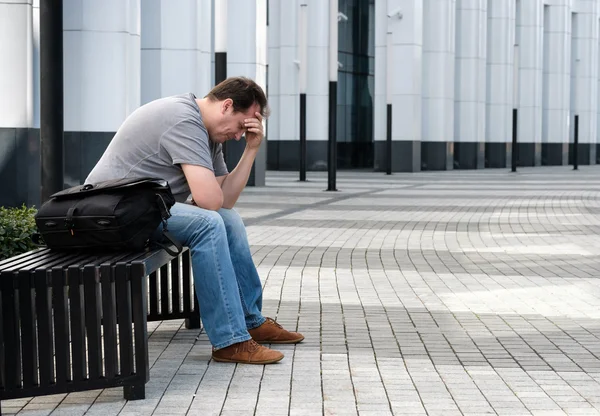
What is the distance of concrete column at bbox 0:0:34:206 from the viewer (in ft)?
48.7

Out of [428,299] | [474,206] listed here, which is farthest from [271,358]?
[474,206]

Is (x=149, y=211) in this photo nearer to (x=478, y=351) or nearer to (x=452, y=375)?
(x=452, y=375)

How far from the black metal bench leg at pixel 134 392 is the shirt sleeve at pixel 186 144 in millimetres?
1260

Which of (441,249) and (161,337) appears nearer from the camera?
(161,337)

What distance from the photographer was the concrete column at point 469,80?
49000 mm

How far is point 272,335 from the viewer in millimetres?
6473

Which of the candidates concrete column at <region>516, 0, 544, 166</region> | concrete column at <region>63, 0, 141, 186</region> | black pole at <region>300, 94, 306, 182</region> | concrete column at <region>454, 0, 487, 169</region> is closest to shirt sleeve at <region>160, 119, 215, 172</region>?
concrete column at <region>63, 0, 141, 186</region>

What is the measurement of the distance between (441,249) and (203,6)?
503 inches

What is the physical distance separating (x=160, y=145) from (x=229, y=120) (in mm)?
387

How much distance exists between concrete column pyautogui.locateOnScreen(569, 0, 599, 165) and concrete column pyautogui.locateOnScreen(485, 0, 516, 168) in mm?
13392

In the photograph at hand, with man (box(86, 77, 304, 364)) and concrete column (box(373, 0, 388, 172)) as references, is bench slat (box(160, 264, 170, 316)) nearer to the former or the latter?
man (box(86, 77, 304, 364))

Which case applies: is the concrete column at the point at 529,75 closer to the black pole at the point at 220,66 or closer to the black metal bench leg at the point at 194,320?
the black pole at the point at 220,66

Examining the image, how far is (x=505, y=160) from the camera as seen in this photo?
5466 centimetres

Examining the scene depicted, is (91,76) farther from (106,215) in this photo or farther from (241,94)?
(106,215)
